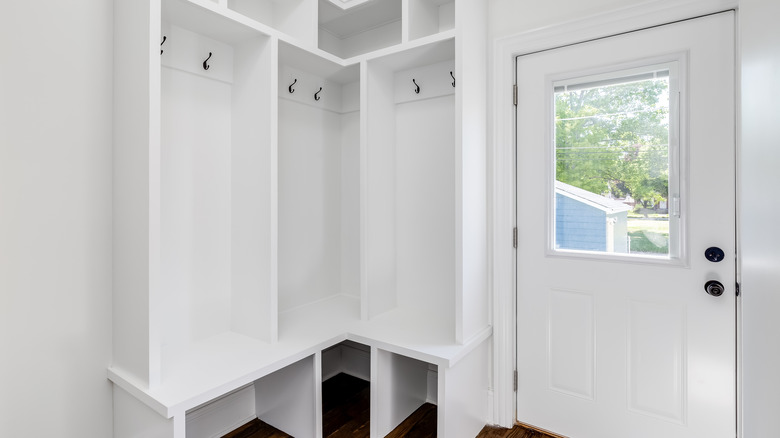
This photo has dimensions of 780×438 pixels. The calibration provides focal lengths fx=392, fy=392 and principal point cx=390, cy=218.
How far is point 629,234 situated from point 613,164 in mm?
304

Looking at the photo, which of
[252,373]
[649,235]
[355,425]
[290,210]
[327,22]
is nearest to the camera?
[252,373]

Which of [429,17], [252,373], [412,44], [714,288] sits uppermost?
[429,17]

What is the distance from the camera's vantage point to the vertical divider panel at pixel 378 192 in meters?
1.97

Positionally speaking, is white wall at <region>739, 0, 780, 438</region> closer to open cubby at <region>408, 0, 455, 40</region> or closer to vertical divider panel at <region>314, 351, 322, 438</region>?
vertical divider panel at <region>314, 351, 322, 438</region>

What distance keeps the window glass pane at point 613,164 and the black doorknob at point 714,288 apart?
0.18 metres

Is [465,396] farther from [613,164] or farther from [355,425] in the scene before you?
[613,164]

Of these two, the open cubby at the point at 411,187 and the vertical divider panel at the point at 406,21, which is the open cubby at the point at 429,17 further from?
the open cubby at the point at 411,187

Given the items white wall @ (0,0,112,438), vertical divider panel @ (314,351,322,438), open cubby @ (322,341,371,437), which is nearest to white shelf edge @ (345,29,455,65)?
white wall @ (0,0,112,438)

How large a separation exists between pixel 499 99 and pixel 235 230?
1391 mm

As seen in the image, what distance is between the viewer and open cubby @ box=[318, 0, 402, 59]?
2.08 m

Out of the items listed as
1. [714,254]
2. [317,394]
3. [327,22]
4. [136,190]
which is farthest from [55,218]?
[714,254]

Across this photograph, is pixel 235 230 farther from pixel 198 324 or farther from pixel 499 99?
pixel 499 99

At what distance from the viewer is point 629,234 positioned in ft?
5.40

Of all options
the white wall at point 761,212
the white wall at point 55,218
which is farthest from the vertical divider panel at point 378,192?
A: the white wall at point 761,212
